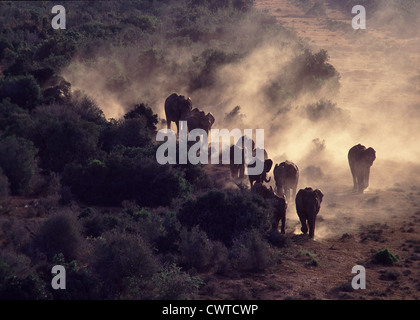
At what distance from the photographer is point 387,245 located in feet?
60.8

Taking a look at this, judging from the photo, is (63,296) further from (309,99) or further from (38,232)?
(309,99)

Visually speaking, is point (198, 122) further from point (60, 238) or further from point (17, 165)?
point (60, 238)

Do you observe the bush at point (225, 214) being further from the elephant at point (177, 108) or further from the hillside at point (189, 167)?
the elephant at point (177, 108)

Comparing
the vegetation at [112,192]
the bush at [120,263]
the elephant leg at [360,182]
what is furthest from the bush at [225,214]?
the elephant leg at [360,182]

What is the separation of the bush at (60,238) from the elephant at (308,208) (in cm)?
601

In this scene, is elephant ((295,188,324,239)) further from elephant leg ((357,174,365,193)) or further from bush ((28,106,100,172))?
bush ((28,106,100,172))

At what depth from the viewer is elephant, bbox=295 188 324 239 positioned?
18.6 m

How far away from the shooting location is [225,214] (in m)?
17.4

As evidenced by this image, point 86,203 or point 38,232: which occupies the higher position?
point 86,203

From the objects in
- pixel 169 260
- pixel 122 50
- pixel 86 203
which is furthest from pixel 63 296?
pixel 122 50

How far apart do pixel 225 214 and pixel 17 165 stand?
22.0 ft

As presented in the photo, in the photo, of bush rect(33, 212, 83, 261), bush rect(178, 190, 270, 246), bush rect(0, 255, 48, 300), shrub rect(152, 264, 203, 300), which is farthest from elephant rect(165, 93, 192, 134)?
bush rect(0, 255, 48, 300)

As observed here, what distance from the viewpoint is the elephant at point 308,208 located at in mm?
18641
